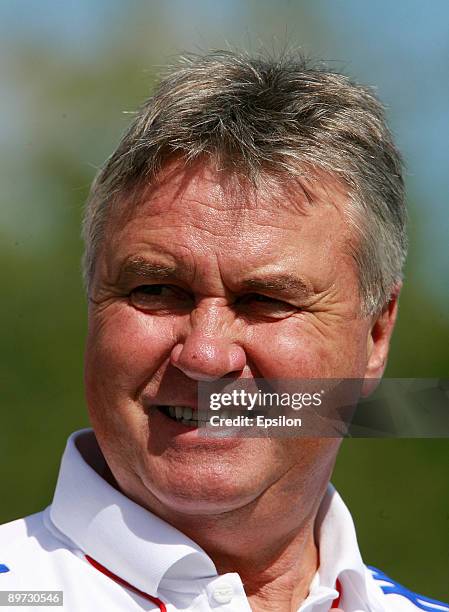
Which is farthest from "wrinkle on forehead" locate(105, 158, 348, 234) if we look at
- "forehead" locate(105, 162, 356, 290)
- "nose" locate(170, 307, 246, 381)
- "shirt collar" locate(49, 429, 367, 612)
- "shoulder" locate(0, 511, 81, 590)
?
"shoulder" locate(0, 511, 81, 590)

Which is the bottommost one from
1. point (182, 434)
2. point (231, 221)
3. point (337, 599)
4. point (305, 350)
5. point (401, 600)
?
point (401, 600)

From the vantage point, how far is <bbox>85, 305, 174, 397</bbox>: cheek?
2.40 meters

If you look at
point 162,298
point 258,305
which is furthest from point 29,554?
point 258,305

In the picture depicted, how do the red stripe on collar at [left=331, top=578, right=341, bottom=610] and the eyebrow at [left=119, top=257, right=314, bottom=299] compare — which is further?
the red stripe on collar at [left=331, top=578, right=341, bottom=610]

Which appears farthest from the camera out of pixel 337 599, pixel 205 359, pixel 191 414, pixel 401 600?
pixel 401 600

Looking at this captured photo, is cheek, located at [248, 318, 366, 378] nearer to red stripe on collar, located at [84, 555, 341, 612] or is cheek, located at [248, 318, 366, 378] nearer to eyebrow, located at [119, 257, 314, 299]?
eyebrow, located at [119, 257, 314, 299]

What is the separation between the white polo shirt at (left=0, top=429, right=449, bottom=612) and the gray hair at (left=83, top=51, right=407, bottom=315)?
666mm

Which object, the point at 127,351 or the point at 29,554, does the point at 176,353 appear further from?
the point at 29,554

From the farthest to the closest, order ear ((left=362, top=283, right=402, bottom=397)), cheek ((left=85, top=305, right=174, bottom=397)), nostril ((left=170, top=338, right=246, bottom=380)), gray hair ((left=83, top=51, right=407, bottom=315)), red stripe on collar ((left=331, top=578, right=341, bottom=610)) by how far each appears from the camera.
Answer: ear ((left=362, top=283, right=402, bottom=397)), red stripe on collar ((left=331, top=578, right=341, bottom=610)), gray hair ((left=83, top=51, right=407, bottom=315)), cheek ((left=85, top=305, right=174, bottom=397)), nostril ((left=170, top=338, right=246, bottom=380))

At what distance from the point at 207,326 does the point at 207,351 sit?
0.25 feet

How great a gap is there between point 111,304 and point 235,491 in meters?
0.61

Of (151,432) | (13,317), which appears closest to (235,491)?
(151,432)

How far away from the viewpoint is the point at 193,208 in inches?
97.5

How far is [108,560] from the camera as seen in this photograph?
7.95 ft
